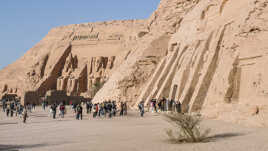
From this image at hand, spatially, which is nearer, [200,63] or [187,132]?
[187,132]

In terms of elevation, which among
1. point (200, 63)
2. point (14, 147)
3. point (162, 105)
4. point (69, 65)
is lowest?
point (14, 147)

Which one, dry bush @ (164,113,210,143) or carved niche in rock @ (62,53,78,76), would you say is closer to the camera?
dry bush @ (164,113,210,143)

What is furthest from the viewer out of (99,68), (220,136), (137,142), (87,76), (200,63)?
(87,76)

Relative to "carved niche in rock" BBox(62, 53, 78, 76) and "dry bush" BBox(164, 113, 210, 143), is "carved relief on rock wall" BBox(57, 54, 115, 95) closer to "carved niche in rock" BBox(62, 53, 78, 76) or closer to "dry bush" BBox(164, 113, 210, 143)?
"carved niche in rock" BBox(62, 53, 78, 76)

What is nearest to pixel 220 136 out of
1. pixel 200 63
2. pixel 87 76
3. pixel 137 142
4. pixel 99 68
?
pixel 137 142

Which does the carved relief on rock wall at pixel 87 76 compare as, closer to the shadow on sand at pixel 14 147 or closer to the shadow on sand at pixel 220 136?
the shadow on sand at pixel 14 147

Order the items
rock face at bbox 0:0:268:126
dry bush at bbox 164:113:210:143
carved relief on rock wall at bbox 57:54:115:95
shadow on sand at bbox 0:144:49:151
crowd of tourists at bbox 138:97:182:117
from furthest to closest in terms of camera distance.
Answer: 1. carved relief on rock wall at bbox 57:54:115:95
2. crowd of tourists at bbox 138:97:182:117
3. rock face at bbox 0:0:268:126
4. dry bush at bbox 164:113:210:143
5. shadow on sand at bbox 0:144:49:151

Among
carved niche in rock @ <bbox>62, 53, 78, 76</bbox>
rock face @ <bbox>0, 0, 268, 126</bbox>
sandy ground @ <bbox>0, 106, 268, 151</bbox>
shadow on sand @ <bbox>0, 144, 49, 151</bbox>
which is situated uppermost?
carved niche in rock @ <bbox>62, 53, 78, 76</bbox>

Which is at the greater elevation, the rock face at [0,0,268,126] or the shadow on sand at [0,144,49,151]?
the rock face at [0,0,268,126]

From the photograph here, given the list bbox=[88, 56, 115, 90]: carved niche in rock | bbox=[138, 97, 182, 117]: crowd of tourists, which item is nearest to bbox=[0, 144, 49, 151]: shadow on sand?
bbox=[138, 97, 182, 117]: crowd of tourists

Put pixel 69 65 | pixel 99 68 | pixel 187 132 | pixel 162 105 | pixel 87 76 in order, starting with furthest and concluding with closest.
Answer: pixel 69 65 < pixel 87 76 < pixel 99 68 < pixel 162 105 < pixel 187 132

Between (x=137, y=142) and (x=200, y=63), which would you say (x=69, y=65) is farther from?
(x=137, y=142)

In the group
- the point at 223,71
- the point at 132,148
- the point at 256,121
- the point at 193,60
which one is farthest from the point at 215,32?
the point at 132,148

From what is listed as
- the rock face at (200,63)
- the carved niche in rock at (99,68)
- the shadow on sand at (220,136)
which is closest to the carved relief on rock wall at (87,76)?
the carved niche in rock at (99,68)
